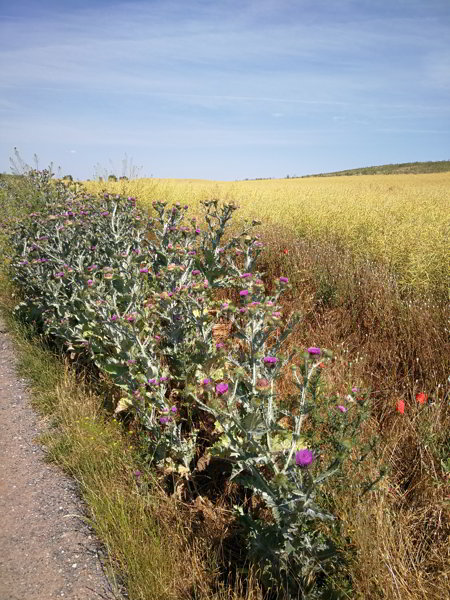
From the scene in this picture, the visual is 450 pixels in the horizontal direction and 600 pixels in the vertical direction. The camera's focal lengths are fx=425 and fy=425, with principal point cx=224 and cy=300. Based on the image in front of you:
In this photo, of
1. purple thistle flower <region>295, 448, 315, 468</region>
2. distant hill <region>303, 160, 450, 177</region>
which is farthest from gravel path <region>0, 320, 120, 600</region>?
distant hill <region>303, 160, 450, 177</region>

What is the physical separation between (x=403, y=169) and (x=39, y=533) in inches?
2515

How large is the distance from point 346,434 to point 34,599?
1.72 metres

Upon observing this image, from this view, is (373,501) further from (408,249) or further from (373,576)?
(408,249)

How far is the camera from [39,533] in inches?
94.5

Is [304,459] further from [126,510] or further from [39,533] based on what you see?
[39,533]

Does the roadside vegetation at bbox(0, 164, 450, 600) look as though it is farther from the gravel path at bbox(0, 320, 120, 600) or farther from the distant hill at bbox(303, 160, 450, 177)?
the distant hill at bbox(303, 160, 450, 177)

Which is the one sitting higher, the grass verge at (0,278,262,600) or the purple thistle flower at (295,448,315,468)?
the purple thistle flower at (295,448,315,468)

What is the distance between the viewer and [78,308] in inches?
169

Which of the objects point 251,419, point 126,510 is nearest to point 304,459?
point 251,419

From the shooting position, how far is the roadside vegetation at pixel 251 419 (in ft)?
5.92

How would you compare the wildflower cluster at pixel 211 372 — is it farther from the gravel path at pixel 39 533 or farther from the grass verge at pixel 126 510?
the gravel path at pixel 39 533

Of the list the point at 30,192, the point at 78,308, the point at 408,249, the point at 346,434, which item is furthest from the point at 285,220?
the point at 346,434

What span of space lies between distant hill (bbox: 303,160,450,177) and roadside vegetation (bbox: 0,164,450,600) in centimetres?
5567

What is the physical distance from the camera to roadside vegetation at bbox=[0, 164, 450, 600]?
5.92 ft
